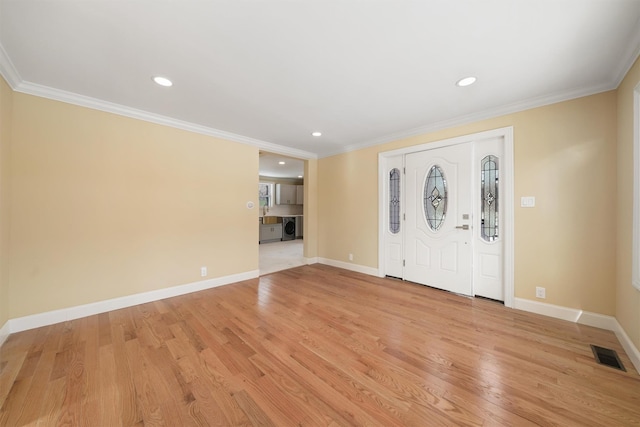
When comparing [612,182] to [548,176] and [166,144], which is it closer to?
[548,176]

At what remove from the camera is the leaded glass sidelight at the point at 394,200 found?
159 inches

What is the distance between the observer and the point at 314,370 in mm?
1744

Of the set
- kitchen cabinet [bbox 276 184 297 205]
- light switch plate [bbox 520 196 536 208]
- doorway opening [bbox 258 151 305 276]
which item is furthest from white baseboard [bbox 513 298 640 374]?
kitchen cabinet [bbox 276 184 297 205]

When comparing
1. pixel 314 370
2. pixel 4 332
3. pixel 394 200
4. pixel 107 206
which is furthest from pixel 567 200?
pixel 4 332

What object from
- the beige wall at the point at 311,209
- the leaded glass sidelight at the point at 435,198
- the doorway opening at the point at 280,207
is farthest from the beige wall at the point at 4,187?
the leaded glass sidelight at the point at 435,198

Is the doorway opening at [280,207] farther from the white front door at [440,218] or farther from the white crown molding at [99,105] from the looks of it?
the white front door at [440,218]

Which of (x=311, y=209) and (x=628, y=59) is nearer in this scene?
(x=628, y=59)

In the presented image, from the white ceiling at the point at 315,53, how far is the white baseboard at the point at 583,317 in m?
2.32

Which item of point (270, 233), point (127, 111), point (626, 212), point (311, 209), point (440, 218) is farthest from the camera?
point (270, 233)

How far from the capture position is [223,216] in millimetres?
3803

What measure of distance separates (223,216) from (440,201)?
11.3 ft

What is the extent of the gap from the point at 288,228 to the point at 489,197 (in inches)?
269

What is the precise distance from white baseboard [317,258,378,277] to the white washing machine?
3769mm

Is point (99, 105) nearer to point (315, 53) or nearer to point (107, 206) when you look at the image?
point (107, 206)
